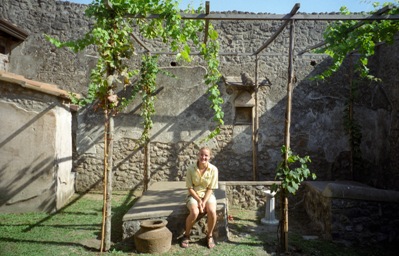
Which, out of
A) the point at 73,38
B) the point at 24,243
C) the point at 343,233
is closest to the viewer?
the point at 24,243

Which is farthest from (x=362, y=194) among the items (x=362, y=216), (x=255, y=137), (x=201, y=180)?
(x=255, y=137)

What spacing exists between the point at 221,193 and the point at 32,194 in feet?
12.1

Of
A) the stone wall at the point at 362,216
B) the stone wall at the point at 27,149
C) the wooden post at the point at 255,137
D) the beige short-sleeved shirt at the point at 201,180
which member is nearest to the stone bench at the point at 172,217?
the beige short-sleeved shirt at the point at 201,180

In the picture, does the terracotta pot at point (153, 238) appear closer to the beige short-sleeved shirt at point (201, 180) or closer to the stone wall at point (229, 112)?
the beige short-sleeved shirt at point (201, 180)

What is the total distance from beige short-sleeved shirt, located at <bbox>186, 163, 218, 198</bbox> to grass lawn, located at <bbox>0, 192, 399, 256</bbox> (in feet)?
2.70

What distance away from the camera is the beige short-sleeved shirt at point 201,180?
469 centimetres

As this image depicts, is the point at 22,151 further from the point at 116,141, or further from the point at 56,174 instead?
the point at 116,141

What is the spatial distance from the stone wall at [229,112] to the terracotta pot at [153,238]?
3.67 meters

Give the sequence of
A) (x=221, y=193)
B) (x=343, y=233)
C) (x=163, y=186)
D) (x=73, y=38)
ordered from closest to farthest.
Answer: (x=343, y=233)
(x=221, y=193)
(x=163, y=186)
(x=73, y=38)

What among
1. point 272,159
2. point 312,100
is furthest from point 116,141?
point 312,100

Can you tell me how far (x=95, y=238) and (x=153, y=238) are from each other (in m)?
1.15

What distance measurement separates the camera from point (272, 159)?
816cm

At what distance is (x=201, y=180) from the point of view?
4695mm

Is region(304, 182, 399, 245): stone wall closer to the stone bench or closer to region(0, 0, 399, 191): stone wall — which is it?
the stone bench
